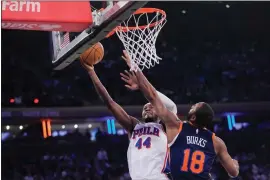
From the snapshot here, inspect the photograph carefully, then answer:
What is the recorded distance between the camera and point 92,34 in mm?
3875

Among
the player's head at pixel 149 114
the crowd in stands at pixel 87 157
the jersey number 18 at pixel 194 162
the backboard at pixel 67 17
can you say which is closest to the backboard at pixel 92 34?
the backboard at pixel 67 17

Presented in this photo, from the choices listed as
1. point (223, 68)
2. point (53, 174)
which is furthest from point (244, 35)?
point (53, 174)

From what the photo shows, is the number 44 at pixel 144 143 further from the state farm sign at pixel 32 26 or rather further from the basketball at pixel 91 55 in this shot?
the state farm sign at pixel 32 26

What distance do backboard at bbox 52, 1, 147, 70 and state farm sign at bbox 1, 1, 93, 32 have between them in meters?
0.08

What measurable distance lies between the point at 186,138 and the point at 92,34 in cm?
106

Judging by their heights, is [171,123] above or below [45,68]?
above

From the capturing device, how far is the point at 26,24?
3.79 meters

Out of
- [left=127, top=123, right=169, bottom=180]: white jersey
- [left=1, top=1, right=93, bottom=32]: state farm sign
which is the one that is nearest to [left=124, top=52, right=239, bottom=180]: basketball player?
[left=127, top=123, right=169, bottom=180]: white jersey

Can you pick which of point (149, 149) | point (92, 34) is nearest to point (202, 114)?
point (149, 149)

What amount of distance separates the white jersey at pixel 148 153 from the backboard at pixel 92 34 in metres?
0.79

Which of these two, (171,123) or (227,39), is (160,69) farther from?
(171,123)

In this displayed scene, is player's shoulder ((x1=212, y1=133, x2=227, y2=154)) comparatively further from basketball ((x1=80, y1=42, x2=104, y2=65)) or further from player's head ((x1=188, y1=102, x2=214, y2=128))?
basketball ((x1=80, y1=42, x2=104, y2=65))

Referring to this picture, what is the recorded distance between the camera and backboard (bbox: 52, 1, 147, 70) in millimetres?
3441

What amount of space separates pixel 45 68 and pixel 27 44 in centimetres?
116
